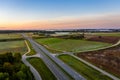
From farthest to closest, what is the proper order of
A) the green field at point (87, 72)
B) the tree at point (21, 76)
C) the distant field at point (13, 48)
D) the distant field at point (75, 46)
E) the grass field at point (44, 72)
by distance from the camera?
the distant field at point (75, 46) < the distant field at point (13, 48) < the grass field at point (44, 72) < the green field at point (87, 72) < the tree at point (21, 76)

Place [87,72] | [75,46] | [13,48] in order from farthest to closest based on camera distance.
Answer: [75,46] → [13,48] → [87,72]

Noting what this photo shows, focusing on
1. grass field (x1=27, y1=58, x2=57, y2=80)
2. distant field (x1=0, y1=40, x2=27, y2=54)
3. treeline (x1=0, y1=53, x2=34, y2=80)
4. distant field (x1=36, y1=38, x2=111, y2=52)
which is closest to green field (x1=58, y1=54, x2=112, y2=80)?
grass field (x1=27, y1=58, x2=57, y2=80)

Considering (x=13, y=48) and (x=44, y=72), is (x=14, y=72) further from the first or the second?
(x=13, y=48)

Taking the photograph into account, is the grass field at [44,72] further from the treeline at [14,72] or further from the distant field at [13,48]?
the distant field at [13,48]

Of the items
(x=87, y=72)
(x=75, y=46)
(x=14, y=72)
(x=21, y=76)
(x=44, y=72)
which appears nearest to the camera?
(x=21, y=76)

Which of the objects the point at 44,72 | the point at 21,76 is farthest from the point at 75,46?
the point at 21,76

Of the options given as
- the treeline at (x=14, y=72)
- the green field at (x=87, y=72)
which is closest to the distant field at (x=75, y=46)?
the green field at (x=87, y=72)

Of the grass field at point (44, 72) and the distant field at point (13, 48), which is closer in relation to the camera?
the grass field at point (44, 72)

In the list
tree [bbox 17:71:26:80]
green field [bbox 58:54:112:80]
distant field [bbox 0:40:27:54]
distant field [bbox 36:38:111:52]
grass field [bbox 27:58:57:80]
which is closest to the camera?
tree [bbox 17:71:26:80]

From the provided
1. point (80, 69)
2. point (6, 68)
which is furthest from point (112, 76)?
point (6, 68)

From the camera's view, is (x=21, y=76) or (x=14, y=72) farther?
(x=14, y=72)

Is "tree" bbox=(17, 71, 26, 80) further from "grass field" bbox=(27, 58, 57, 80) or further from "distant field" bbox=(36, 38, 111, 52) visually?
"distant field" bbox=(36, 38, 111, 52)
